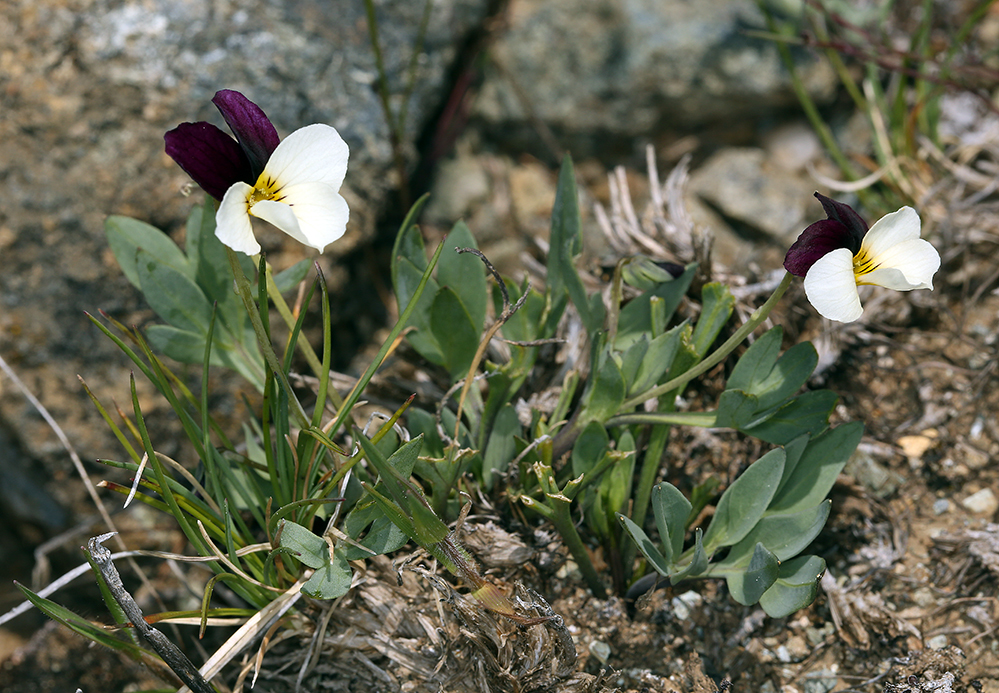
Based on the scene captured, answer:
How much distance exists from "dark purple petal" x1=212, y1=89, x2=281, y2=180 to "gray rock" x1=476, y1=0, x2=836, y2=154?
2.88m

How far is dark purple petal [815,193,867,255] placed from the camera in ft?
4.80

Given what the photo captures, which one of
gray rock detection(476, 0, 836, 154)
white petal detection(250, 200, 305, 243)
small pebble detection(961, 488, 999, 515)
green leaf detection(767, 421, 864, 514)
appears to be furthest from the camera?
gray rock detection(476, 0, 836, 154)

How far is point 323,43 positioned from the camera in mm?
3104

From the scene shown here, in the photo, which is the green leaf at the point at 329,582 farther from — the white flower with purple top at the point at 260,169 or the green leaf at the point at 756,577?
the green leaf at the point at 756,577

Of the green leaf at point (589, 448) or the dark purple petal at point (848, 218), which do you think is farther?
the green leaf at point (589, 448)

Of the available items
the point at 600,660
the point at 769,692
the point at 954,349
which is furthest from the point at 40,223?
the point at 954,349

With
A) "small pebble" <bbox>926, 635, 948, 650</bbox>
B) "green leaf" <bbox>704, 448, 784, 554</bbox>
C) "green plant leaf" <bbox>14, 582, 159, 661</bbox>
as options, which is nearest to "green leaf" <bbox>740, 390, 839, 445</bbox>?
"green leaf" <bbox>704, 448, 784, 554</bbox>

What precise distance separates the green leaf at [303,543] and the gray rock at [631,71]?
3039mm

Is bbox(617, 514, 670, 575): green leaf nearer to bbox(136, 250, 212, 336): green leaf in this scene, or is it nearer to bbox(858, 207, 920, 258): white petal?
bbox(858, 207, 920, 258): white petal

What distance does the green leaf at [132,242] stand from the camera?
2.03 m

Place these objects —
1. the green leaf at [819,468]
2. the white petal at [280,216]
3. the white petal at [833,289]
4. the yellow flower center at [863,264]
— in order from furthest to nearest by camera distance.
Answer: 1. the green leaf at [819,468]
2. the yellow flower center at [863,264]
3. the white petal at [833,289]
4. the white petal at [280,216]

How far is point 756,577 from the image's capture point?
1620mm

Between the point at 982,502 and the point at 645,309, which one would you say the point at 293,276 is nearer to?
the point at 645,309

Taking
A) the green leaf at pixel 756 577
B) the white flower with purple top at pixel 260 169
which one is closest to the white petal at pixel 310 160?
the white flower with purple top at pixel 260 169
